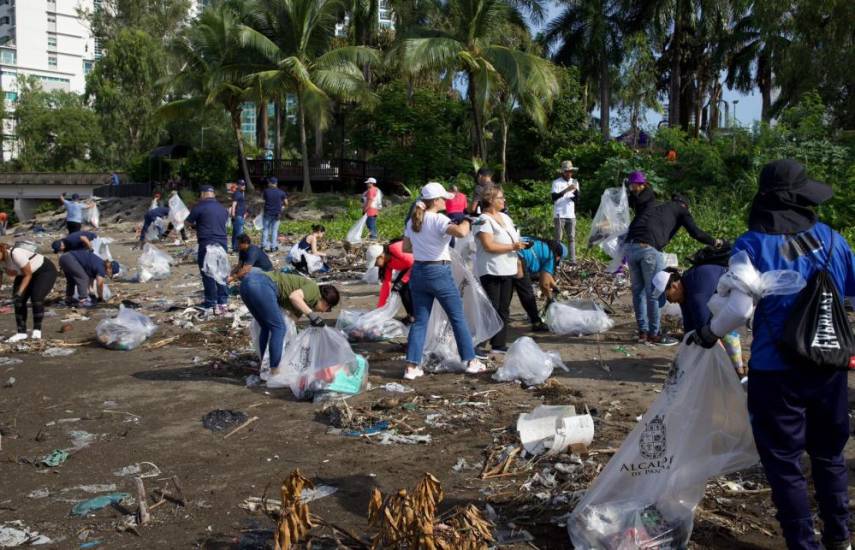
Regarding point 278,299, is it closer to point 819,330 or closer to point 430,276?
point 430,276

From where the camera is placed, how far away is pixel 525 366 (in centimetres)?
622

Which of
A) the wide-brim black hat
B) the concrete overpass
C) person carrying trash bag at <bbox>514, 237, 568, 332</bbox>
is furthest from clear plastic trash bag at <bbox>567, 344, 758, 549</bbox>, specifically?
the concrete overpass

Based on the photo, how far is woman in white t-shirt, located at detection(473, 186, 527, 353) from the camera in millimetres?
6801

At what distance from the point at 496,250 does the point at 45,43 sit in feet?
273

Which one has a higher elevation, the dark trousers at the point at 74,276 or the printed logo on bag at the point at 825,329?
the printed logo on bag at the point at 825,329

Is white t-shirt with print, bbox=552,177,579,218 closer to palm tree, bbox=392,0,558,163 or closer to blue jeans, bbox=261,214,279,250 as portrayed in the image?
blue jeans, bbox=261,214,279,250

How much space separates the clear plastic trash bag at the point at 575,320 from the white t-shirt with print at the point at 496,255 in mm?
1210

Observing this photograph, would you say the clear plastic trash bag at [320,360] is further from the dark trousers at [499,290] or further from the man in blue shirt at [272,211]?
the man in blue shirt at [272,211]

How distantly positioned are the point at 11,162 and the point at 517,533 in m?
57.5

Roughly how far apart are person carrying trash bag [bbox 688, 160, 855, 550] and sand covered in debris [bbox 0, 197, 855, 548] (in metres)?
0.51

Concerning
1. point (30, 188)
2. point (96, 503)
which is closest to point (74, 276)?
point (96, 503)

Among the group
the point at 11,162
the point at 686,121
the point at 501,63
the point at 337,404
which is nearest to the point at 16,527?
the point at 337,404

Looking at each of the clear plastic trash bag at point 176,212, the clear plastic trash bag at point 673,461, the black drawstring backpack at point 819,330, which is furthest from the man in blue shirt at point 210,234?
the black drawstring backpack at point 819,330

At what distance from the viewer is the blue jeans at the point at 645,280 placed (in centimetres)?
718
